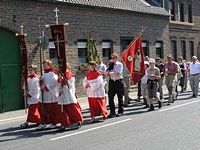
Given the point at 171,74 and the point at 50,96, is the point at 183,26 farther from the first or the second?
the point at 50,96

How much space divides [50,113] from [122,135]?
258 cm

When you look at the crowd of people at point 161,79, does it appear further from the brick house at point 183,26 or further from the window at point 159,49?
the brick house at point 183,26

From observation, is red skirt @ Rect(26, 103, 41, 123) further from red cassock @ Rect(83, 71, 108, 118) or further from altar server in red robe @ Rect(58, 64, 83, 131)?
red cassock @ Rect(83, 71, 108, 118)

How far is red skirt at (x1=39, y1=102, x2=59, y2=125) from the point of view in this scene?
38.4ft

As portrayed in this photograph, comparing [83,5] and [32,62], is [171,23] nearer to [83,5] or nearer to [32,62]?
[83,5]

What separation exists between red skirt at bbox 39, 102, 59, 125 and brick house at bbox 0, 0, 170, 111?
19.2 ft

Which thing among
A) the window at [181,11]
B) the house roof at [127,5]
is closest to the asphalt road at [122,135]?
the house roof at [127,5]

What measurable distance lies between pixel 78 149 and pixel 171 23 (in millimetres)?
24092

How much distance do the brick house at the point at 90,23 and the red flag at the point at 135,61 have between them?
507 centimetres

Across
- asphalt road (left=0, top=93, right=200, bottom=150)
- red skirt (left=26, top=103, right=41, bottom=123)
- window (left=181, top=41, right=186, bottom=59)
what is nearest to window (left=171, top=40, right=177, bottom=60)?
window (left=181, top=41, right=186, bottom=59)

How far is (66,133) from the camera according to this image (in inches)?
432

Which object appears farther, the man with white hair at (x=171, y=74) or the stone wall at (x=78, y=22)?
the stone wall at (x=78, y=22)

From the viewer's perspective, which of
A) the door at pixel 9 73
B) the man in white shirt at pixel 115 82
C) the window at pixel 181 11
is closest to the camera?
the man in white shirt at pixel 115 82

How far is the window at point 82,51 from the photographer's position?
21844 millimetres
